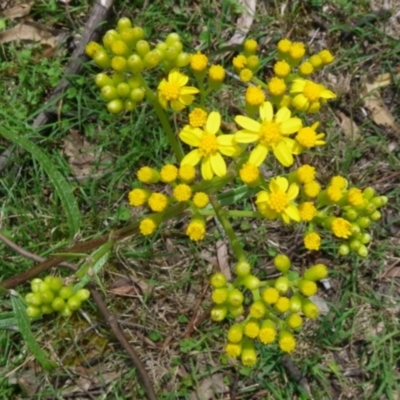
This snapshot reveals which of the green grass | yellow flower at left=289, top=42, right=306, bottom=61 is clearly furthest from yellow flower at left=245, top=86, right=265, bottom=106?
the green grass

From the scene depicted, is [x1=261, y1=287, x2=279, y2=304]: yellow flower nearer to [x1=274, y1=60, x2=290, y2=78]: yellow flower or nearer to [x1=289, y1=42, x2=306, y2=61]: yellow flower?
[x1=274, y1=60, x2=290, y2=78]: yellow flower

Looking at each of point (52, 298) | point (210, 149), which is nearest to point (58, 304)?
point (52, 298)

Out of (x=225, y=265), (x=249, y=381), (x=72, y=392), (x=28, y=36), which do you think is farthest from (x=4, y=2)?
(x=249, y=381)

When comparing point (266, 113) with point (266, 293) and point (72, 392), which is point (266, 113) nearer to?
point (266, 293)

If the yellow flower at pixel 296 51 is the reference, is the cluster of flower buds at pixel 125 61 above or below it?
above

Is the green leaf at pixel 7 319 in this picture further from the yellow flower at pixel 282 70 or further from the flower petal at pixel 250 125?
the yellow flower at pixel 282 70

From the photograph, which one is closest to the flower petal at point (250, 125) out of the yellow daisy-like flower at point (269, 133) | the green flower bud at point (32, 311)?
the yellow daisy-like flower at point (269, 133)
